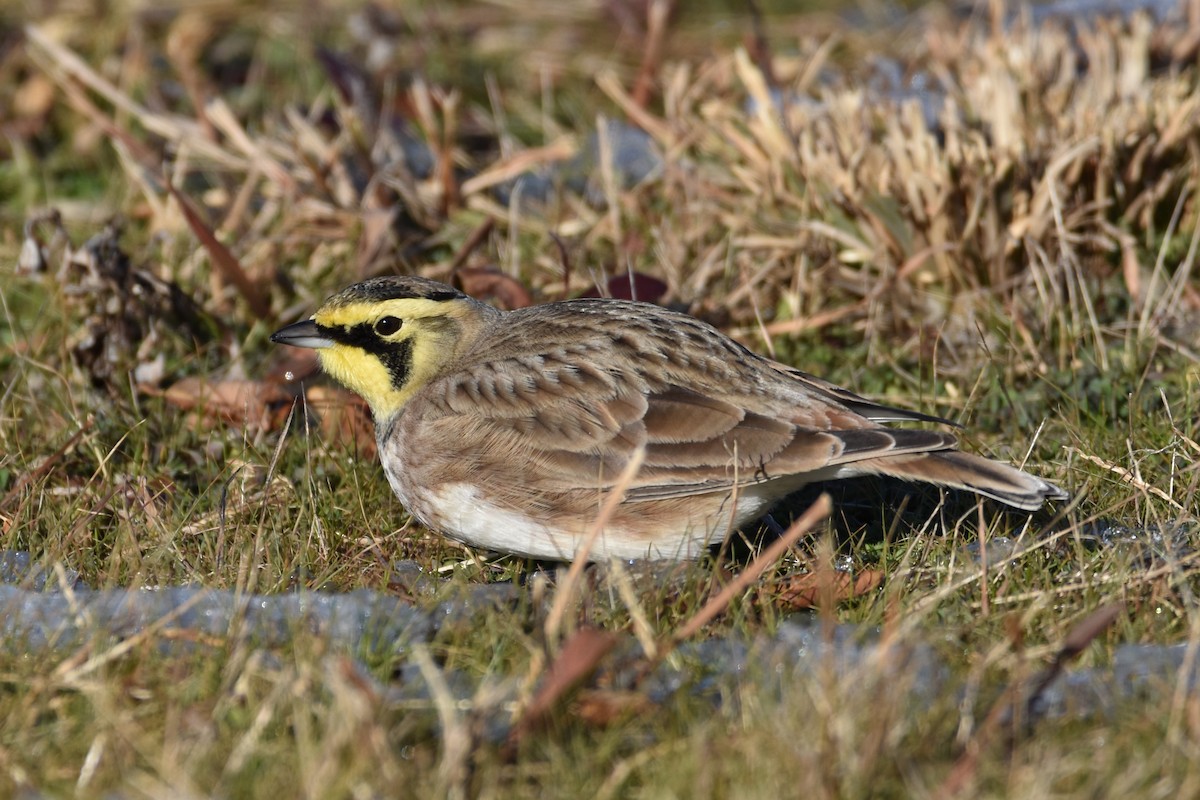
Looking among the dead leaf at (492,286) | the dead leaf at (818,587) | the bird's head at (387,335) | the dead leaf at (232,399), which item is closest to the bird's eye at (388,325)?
the bird's head at (387,335)

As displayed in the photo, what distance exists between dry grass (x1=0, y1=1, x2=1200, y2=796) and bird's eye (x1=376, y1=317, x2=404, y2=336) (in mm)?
545

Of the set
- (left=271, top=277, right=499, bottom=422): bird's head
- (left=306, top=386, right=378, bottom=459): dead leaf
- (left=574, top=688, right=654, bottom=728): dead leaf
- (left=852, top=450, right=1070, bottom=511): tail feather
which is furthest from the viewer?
(left=306, top=386, right=378, bottom=459): dead leaf

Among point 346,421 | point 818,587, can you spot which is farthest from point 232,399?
point 818,587

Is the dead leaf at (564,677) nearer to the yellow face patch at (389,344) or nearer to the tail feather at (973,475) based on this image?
the tail feather at (973,475)

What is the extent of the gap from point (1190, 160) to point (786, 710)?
4.29 metres

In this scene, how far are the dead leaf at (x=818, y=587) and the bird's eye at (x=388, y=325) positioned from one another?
63.5 inches

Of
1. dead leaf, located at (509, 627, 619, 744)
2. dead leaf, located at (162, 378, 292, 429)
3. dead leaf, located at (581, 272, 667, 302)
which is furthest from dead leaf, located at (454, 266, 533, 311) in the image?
dead leaf, located at (509, 627, 619, 744)

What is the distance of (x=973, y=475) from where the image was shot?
4.39 meters

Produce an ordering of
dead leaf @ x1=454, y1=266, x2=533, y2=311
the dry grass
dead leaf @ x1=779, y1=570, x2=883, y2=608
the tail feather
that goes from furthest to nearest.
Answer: dead leaf @ x1=454, y1=266, x2=533, y2=311
dead leaf @ x1=779, y1=570, x2=883, y2=608
the tail feather
the dry grass

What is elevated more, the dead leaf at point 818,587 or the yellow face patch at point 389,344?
the yellow face patch at point 389,344

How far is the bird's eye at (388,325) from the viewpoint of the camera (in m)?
5.12

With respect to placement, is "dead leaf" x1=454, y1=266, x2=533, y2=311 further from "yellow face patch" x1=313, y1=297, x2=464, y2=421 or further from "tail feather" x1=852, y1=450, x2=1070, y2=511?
"tail feather" x1=852, y1=450, x2=1070, y2=511

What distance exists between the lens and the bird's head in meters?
5.11

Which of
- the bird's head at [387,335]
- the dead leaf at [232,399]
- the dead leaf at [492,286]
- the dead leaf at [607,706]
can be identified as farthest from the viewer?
the dead leaf at [492,286]
